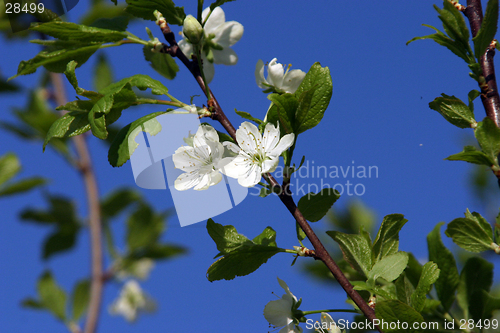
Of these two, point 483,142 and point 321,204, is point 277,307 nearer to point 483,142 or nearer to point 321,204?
point 321,204

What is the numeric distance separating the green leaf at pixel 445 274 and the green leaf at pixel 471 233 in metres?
0.12

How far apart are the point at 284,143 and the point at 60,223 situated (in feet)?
7.16

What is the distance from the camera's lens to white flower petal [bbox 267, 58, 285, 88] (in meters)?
1.14

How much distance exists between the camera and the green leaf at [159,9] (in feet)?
3.63

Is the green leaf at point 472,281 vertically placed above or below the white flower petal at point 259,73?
below

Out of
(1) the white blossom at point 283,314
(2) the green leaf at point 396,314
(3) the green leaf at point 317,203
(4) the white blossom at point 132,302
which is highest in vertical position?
(3) the green leaf at point 317,203

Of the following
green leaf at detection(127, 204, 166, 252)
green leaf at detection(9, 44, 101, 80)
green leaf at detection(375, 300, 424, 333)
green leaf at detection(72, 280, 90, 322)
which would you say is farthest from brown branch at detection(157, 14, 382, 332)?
green leaf at detection(72, 280, 90, 322)

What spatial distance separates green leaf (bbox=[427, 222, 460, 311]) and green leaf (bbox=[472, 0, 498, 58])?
528 mm

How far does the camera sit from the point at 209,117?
3.43ft

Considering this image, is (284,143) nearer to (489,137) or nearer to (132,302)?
(489,137)

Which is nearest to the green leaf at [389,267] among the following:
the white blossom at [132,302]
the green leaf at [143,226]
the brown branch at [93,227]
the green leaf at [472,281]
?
the green leaf at [472,281]

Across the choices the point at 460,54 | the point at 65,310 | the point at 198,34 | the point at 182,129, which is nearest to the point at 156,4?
the point at 198,34

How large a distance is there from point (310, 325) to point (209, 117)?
0.62 metres

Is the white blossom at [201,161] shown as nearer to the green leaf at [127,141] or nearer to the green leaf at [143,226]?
the green leaf at [127,141]
